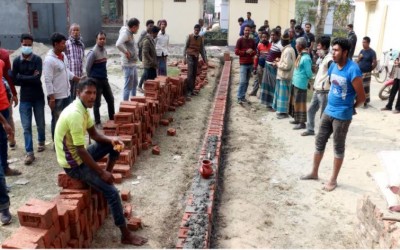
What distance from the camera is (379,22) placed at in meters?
15.3

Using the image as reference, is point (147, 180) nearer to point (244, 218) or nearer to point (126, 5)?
point (244, 218)

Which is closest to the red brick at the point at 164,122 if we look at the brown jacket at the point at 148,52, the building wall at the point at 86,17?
the brown jacket at the point at 148,52

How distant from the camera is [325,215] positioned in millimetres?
4230

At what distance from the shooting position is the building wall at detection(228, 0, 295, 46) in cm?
2123

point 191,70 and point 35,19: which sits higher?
point 35,19

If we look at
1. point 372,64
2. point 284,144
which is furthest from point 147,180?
point 372,64

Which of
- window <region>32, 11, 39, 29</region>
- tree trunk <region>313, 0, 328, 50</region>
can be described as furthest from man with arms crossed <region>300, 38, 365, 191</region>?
window <region>32, 11, 39, 29</region>

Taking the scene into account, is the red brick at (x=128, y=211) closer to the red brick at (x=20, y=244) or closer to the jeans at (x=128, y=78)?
the red brick at (x=20, y=244)

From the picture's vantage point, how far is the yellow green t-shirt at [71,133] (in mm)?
3299

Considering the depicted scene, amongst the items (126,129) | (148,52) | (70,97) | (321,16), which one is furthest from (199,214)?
(321,16)

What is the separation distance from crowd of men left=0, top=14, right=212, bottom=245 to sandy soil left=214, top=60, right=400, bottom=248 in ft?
4.07

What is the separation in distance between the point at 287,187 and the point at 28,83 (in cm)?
371

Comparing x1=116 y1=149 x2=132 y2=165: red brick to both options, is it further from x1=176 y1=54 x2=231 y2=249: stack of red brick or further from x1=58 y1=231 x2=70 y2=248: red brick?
x1=58 y1=231 x2=70 y2=248: red brick

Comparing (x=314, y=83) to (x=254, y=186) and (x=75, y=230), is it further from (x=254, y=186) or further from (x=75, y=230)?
(x=75, y=230)
